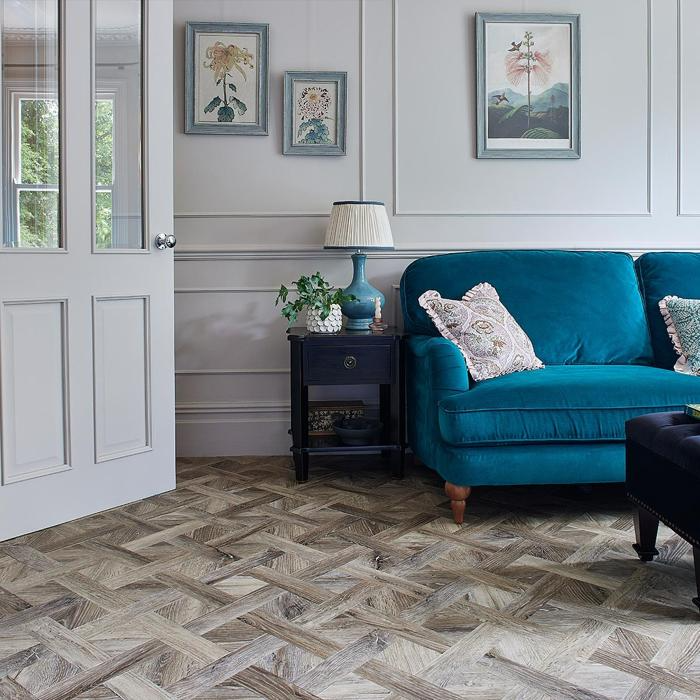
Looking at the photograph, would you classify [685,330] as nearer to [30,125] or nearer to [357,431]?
[357,431]

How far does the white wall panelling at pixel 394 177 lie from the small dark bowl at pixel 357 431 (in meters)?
0.42

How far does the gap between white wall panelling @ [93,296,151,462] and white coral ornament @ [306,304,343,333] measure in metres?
0.67

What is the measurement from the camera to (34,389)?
8.27 ft

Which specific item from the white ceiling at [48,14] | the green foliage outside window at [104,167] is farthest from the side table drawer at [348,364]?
the white ceiling at [48,14]

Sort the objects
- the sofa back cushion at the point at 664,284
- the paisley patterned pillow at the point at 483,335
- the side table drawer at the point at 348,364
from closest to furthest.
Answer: the paisley patterned pillow at the point at 483,335 < the side table drawer at the point at 348,364 < the sofa back cushion at the point at 664,284

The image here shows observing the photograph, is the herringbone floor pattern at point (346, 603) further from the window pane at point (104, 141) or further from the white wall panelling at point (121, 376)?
the window pane at point (104, 141)

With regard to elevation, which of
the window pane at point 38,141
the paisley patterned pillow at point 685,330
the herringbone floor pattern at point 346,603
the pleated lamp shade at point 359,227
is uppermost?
the window pane at point 38,141

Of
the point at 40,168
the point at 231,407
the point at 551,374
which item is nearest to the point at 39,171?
the point at 40,168

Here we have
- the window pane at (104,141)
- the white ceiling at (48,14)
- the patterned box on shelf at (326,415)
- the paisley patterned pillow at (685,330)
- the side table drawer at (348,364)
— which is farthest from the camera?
the patterned box on shelf at (326,415)

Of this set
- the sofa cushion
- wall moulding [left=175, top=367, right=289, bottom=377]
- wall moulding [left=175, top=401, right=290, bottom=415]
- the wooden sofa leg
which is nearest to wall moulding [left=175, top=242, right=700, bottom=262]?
wall moulding [left=175, top=367, right=289, bottom=377]

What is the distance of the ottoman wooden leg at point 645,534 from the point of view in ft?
7.23

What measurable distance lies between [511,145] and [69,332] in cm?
210

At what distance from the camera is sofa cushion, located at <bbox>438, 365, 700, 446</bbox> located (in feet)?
8.23

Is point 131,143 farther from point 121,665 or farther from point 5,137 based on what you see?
point 121,665
